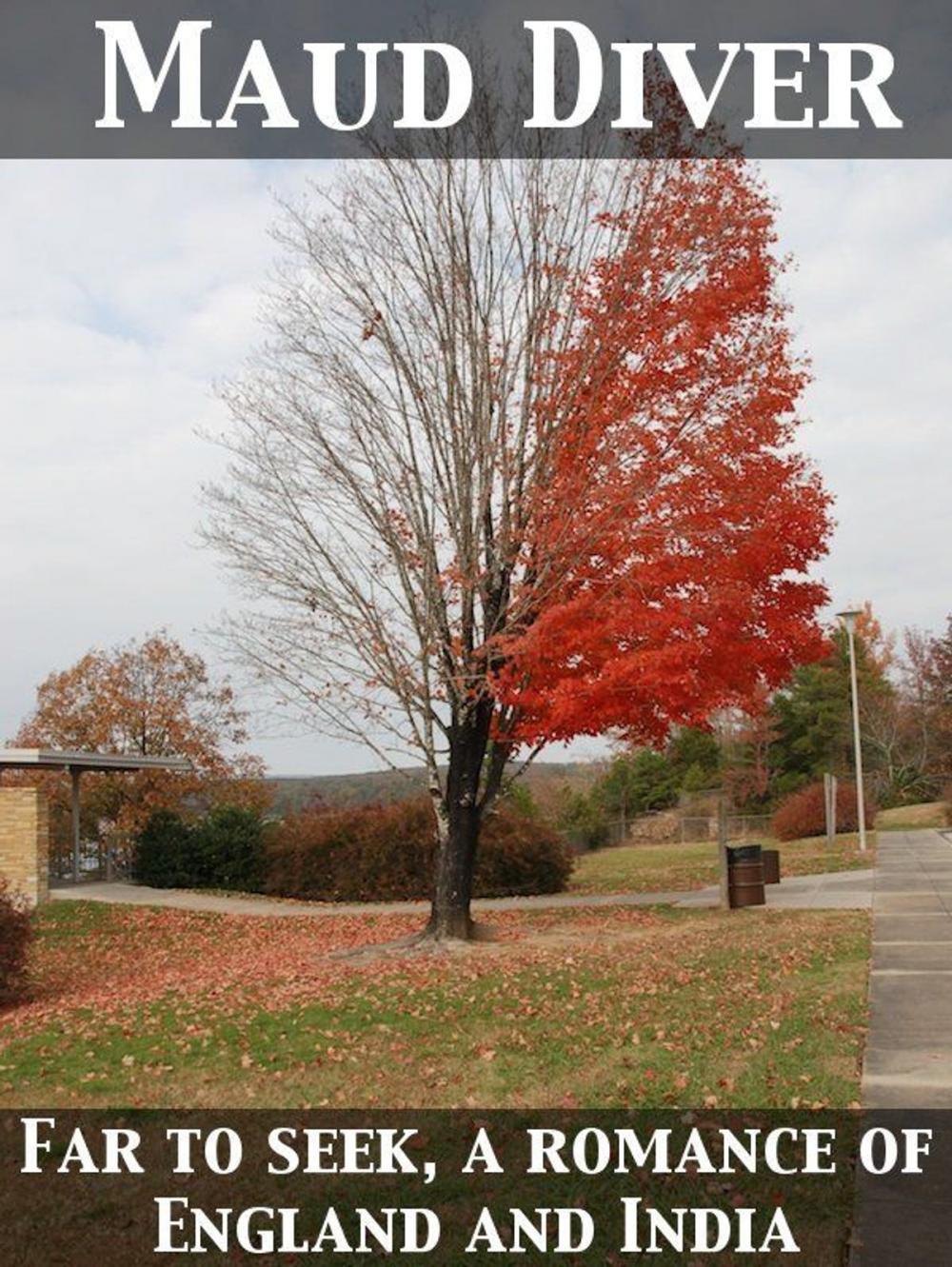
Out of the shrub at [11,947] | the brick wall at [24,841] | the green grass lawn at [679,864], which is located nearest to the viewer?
the shrub at [11,947]

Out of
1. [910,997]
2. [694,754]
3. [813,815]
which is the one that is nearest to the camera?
[910,997]

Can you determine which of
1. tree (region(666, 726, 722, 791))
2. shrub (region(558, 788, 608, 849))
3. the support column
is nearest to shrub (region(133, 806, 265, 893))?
the support column

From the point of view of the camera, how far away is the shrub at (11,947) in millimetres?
11491

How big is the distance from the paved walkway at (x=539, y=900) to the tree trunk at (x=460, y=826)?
4478 mm

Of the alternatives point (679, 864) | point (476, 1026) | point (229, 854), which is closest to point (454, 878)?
point (476, 1026)

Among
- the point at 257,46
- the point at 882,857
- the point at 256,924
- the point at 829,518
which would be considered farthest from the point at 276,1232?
the point at 882,857

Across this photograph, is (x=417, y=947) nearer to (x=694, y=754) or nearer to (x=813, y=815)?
(x=813, y=815)

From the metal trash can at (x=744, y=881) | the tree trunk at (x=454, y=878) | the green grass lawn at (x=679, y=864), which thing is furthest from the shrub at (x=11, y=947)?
the green grass lawn at (x=679, y=864)

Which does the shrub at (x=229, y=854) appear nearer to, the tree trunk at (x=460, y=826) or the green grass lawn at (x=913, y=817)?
the tree trunk at (x=460, y=826)

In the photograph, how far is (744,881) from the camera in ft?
56.4

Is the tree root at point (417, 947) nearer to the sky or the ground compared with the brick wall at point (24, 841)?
nearer to the ground

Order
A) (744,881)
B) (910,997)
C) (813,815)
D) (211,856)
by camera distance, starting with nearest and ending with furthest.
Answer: (910,997) < (744,881) < (211,856) < (813,815)

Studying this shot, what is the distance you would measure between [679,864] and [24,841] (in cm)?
1459

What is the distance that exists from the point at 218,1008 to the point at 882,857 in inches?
733
